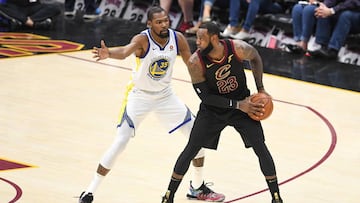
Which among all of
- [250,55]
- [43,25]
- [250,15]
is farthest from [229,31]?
[250,55]

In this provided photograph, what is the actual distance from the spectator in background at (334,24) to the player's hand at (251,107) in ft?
23.5

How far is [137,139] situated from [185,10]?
21.2 feet

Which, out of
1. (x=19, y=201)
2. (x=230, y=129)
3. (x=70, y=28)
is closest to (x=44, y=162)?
(x=19, y=201)

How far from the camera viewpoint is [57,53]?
13578 millimetres

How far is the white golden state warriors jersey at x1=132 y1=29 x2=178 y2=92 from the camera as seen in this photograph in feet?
24.9

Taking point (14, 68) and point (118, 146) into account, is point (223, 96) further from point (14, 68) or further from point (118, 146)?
point (14, 68)

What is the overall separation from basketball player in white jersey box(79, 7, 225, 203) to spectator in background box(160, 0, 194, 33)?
794cm

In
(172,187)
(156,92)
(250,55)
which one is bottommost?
(172,187)

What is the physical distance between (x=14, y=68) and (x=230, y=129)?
370 cm

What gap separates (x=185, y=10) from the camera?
51.4 ft

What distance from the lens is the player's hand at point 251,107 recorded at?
22.8 feet

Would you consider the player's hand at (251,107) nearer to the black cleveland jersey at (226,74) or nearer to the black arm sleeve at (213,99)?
the black arm sleeve at (213,99)

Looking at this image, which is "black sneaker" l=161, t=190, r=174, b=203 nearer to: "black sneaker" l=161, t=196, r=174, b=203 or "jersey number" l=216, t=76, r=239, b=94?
"black sneaker" l=161, t=196, r=174, b=203

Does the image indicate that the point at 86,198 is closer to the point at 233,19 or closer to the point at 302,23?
the point at 302,23
